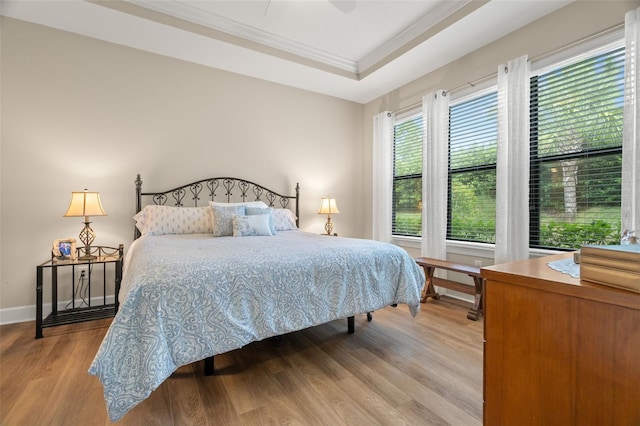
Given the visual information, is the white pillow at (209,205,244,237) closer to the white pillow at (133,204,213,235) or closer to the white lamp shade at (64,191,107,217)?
the white pillow at (133,204,213,235)

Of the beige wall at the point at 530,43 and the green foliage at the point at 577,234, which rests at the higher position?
the beige wall at the point at 530,43

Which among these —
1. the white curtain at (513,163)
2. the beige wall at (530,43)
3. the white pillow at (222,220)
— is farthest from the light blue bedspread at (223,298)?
the beige wall at (530,43)

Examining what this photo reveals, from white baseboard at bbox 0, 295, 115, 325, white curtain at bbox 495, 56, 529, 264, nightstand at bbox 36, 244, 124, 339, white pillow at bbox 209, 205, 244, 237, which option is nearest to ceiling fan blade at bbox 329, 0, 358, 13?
white curtain at bbox 495, 56, 529, 264

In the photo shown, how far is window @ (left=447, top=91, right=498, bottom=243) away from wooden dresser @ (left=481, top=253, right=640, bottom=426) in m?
2.44

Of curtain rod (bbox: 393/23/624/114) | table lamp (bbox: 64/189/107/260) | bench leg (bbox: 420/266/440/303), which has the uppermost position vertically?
curtain rod (bbox: 393/23/624/114)

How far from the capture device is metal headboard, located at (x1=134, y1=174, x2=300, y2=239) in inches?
129

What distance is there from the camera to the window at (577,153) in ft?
7.41

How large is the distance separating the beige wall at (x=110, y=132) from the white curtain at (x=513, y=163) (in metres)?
2.49

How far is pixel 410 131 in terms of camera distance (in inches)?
160

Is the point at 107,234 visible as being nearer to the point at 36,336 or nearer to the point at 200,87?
the point at 36,336

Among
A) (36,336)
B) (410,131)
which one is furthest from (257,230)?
(410,131)

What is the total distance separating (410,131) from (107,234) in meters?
3.91

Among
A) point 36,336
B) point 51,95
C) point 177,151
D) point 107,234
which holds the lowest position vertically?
point 36,336

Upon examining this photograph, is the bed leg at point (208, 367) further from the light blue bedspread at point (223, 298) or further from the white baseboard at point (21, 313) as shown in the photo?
the white baseboard at point (21, 313)
